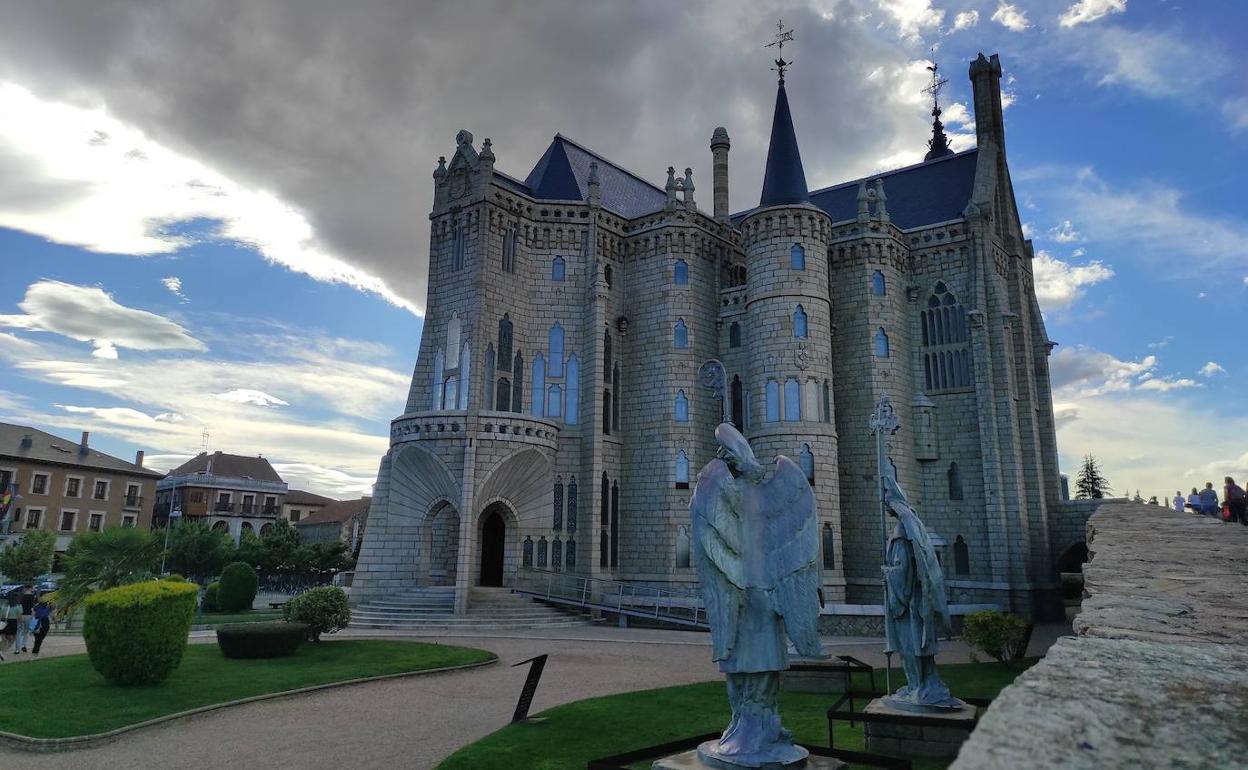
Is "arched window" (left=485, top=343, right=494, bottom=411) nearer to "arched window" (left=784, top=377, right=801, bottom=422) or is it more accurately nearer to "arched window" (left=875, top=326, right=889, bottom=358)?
"arched window" (left=784, top=377, right=801, bottom=422)

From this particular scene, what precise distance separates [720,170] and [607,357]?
1261cm

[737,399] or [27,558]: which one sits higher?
[737,399]

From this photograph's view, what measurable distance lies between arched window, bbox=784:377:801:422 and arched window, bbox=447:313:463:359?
13.4m

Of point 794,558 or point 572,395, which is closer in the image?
point 794,558

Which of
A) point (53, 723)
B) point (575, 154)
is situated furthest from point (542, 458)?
point (53, 723)

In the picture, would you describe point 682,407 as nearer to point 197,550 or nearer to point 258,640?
point 258,640

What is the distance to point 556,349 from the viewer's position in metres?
33.1

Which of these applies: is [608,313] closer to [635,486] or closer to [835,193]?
[635,486]

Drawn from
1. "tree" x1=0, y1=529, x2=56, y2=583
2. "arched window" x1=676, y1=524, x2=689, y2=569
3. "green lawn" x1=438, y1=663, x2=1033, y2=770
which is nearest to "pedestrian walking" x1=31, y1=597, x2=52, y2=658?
"green lawn" x1=438, y1=663, x2=1033, y2=770

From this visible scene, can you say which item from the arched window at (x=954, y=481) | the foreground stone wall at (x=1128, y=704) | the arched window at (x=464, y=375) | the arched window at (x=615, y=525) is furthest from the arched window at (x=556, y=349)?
the foreground stone wall at (x=1128, y=704)

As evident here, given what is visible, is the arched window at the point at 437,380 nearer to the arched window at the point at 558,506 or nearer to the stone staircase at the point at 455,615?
the arched window at the point at 558,506

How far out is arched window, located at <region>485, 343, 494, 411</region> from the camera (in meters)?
30.8

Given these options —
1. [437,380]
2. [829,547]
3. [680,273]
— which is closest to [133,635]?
[437,380]

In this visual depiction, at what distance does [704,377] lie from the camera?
373 inches
